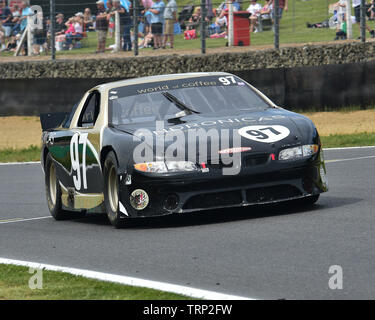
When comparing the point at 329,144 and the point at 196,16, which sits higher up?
the point at 196,16

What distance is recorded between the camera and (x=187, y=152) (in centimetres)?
881

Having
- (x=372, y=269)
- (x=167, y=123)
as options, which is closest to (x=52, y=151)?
(x=167, y=123)

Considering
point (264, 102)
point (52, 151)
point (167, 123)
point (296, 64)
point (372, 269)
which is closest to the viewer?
point (372, 269)

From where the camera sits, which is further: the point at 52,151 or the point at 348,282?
the point at 52,151

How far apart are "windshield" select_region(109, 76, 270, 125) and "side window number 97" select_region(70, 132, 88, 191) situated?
41 centimetres

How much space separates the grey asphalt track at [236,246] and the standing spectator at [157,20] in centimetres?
1452

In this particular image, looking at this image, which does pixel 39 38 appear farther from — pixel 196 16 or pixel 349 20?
pixel 349 20

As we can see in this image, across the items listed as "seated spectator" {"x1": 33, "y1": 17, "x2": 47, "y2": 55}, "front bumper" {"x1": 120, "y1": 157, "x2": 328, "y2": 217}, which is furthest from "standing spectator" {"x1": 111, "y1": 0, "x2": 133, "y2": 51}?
"front bumper" {"x1": 120, "y1": 157, "x2": 328, "y2": 217}

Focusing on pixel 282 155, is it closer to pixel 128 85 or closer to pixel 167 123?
pixel 167 123

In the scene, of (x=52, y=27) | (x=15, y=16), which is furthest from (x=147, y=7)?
(x=15, y=16)

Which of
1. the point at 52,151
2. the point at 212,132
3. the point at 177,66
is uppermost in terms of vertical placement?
the point at 212,132

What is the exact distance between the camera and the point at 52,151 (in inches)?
435

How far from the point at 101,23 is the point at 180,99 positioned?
1654cm

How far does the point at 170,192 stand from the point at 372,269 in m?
2.73
